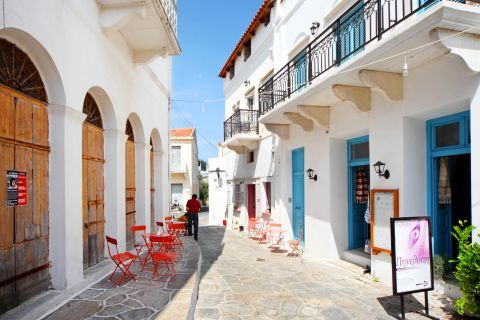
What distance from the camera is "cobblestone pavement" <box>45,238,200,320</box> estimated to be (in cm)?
472

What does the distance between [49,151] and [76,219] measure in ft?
3.82

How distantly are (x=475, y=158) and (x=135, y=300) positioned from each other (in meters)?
5.25

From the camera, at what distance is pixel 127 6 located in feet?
22.0

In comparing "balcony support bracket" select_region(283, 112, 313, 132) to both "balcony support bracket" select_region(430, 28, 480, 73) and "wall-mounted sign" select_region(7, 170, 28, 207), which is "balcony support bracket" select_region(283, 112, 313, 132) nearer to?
"balcony support bracket" select_region(430, 28, 480, 73)

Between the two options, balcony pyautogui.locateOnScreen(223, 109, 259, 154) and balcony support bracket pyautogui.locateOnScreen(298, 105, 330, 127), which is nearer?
balcony support bracket pyautogui.locateOnScreen(298, 105, 330, 127)

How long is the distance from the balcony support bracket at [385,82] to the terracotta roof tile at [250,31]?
8.00m

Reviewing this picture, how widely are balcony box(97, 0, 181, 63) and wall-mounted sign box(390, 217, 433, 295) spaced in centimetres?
583

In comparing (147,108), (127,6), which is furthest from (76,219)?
(147,108)

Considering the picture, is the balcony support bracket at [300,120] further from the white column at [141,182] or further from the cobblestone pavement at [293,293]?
the white column at [141,182]

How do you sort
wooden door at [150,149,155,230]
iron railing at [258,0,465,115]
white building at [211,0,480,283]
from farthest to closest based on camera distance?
wooden door at [150,149,155,230] < iron railing at [258,0,465,115] < white building at [211,0,480,283]

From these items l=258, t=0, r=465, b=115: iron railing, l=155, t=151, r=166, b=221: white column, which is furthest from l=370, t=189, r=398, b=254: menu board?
l=155, t=151, r=166, b=221: white column

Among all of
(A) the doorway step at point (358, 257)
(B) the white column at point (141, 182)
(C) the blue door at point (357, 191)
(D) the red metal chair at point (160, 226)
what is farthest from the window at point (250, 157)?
(A) the doorway step at point (358, 257)

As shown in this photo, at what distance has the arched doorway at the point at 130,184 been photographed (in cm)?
915

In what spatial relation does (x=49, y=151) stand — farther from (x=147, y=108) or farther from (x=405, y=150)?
(x=405, y=150)
